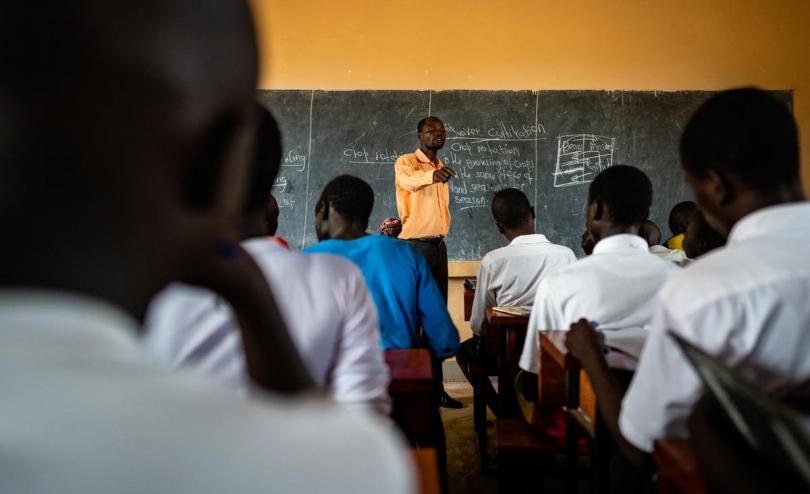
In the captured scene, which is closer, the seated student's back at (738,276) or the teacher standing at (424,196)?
the seated student's back at (738,276)

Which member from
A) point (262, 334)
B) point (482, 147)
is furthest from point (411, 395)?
point (482, 147)

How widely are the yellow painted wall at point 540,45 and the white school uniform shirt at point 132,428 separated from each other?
17.1ft

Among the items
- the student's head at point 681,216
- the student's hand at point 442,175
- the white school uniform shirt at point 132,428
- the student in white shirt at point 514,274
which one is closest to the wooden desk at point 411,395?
the student in white shirt at point 514,274

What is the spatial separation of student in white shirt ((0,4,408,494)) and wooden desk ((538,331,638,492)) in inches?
56.5

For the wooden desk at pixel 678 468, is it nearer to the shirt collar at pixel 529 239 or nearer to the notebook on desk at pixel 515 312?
the notebook on desk at pixel 515 312

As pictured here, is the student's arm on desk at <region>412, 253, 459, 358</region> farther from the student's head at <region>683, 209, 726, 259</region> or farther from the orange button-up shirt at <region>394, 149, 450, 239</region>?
the orange button-up shirt at <region>394, 149, 450, 239</region>

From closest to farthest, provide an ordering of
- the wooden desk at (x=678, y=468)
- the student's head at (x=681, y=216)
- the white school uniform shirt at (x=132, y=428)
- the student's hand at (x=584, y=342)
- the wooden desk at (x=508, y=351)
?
the white school uniform shirt at (x=132, y=428) < the wooden desk at (x=678, y=468) < the student's hand at (x=584, y=342) < the wooden desk at (x=508, y=351) < the student's head at (x=681, y=216)

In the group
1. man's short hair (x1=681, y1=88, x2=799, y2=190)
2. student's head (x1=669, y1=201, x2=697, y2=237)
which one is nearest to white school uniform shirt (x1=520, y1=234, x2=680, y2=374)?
man's short hair (x1=681, y1=88, x2=799, y2=190)

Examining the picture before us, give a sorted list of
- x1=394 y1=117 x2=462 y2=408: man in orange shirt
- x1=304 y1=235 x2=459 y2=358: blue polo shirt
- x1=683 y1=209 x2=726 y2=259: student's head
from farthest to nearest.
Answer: x1=394 y1=117 x2=462 y2=408: man in orange shirt < x1=683 y1=209 x2=726 y2=259: student's head < x1=304 y1=235 x2=459 y2=358: blue polo shirt

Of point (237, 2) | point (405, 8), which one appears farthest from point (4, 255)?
point (405, 8)

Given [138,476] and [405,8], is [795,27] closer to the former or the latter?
[405,8]

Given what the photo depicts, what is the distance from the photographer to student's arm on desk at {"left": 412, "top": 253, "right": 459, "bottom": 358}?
2.67m

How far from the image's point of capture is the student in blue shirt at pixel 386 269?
2572 millimetres

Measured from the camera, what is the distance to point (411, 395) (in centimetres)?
189
